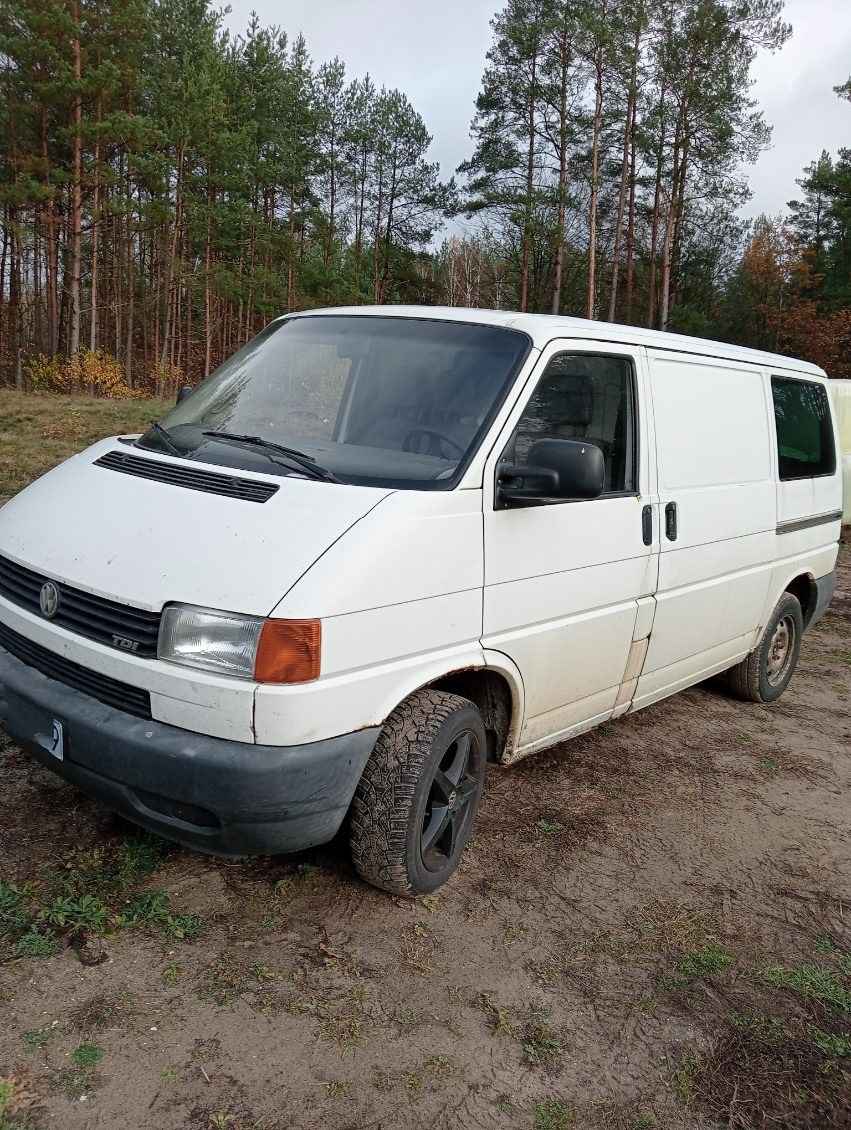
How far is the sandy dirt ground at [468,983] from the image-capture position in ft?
8.09

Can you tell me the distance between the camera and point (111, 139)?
2464 centimetres

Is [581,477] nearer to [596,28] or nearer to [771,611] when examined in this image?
[771,611]

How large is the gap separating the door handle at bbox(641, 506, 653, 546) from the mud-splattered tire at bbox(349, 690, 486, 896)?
1.25 m

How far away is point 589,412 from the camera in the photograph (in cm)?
393

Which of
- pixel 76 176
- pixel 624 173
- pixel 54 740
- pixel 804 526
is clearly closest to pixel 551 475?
pixel 54 740

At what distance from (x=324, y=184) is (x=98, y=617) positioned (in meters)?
36.5

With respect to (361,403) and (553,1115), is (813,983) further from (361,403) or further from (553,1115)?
(361,403)

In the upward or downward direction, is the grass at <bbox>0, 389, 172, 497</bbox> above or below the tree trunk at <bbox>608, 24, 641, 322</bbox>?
below

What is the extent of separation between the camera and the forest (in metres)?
25.7

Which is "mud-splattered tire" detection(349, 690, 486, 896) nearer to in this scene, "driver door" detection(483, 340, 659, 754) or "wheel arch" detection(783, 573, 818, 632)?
"driver door" detection(483, 340, 659, 754)

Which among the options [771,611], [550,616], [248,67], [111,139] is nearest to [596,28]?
[248,67]

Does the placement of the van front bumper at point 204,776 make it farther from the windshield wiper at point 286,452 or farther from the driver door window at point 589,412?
the driver door window at point 589,412

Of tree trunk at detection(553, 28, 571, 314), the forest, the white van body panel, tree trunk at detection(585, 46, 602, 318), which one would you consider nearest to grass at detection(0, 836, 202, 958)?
the white van body panel

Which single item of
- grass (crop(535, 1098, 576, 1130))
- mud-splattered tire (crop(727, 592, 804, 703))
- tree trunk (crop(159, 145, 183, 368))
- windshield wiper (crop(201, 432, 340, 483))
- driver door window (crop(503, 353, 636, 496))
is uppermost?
Answer: tree trunk (crop(159, 145, 183, 368))
